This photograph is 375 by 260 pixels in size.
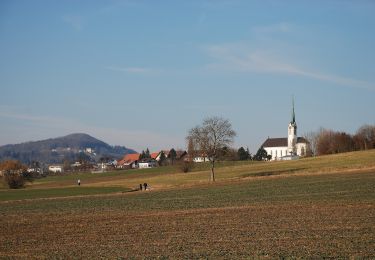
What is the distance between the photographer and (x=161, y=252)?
66.0 ft

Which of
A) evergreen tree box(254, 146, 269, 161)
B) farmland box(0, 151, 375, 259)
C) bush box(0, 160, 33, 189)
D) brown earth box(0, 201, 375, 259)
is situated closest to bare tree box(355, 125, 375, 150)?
evergreen tree box(254, 146, 269, 161)

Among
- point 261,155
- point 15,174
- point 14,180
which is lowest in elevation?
point 14,180

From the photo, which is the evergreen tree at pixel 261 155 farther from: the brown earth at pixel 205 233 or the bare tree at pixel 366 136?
the brown earth at pixel 205 233

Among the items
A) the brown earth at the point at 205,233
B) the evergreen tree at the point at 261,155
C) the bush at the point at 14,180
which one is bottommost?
the brown earth at the point at 205,233

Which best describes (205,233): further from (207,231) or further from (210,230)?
Answer: (210,230)

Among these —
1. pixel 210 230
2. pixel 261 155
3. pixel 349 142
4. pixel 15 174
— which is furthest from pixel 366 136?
pixel 210 230

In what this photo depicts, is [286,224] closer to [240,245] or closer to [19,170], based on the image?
[240,245]

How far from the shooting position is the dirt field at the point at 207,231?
1989 cm

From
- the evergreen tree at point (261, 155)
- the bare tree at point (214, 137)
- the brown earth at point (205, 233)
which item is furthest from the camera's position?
the evergreen tree at point (261, 155)

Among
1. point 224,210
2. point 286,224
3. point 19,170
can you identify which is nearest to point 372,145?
point 19,170

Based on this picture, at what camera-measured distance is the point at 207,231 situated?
83.9ft

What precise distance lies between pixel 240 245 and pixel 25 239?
10853 mm

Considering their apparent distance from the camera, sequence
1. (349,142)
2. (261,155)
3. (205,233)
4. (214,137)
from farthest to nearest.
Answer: (261,155) < (349,142) < (214,137) < (205,233)

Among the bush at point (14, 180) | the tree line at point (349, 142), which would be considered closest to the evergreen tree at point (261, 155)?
the tree line at point (349, 142)
